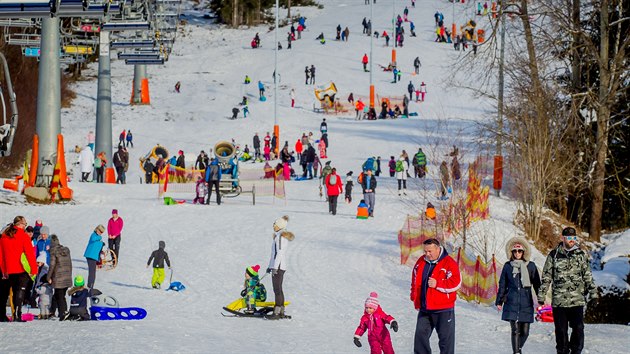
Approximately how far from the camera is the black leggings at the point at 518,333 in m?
13.5

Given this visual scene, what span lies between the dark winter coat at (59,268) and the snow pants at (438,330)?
7.04m

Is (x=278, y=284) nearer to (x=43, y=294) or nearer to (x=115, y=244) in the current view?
(x=43, y=294)

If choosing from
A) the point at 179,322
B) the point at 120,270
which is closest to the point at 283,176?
the point at 120,270

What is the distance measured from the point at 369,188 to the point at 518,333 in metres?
19.0

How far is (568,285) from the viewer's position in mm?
12805

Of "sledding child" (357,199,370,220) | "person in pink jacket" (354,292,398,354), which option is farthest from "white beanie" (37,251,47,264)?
"sledding child" (357,199,370,220)

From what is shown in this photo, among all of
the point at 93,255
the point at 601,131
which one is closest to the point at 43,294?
the point at 93,255

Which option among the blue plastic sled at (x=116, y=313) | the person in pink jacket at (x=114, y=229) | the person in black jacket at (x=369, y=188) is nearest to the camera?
the blue plastic sled at (x=116, y=313)

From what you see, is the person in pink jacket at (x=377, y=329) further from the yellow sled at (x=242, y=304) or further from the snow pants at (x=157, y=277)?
the snow pants at (x=157, y=277)

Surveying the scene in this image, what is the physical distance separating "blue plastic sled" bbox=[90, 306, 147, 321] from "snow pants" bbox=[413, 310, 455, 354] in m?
7.08

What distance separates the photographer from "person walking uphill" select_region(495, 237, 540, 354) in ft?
43.1

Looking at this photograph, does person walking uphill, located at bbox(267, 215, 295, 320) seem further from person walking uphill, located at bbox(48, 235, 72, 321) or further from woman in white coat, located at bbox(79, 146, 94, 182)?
woman in white coat, located at bbox(79, 146, 94, 182)

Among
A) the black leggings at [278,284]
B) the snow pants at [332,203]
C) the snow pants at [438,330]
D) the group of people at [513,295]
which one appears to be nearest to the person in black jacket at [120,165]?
the snow pants at [332,203]

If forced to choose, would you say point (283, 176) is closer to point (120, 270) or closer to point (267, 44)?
point (120, 270)
